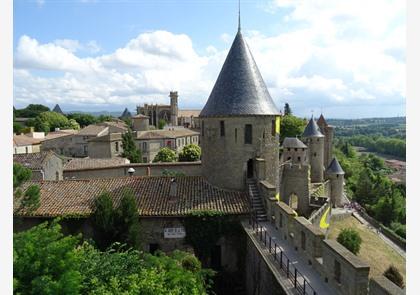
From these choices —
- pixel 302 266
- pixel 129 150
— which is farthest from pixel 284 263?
pixel 129 150

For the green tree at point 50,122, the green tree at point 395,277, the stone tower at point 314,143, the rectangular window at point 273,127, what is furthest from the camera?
the green tree at point 50,122

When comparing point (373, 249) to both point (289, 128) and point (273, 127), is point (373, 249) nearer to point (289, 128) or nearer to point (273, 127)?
point (273, 127)

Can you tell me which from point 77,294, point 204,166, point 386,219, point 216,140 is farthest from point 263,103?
point 386,219

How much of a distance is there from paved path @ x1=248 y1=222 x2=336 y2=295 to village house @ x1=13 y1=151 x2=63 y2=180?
17.2 metres

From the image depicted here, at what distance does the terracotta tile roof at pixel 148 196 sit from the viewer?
1814 centimetres

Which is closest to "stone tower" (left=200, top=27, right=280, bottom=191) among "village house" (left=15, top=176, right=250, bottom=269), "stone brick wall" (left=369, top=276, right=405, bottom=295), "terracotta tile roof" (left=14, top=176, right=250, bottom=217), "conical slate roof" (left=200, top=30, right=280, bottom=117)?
"conical slate roof" (left=200, top=30, right=280, bottom=117)

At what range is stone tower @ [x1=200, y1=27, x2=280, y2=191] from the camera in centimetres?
1969

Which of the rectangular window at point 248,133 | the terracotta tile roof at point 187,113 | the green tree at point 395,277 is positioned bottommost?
the green tree at point 395,277

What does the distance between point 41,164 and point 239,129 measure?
49.4ft

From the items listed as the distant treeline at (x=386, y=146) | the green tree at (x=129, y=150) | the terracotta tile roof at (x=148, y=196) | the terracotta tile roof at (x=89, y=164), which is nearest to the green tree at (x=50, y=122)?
the green tree at (x=129, y=150)

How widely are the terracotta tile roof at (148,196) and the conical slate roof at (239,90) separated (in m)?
4.26

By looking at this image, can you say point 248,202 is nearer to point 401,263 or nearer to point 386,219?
point 401,263

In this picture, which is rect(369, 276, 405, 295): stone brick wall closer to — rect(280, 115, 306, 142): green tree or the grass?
the grass

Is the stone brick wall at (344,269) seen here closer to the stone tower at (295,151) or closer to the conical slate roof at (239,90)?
the conical slate roof at (239,90)
